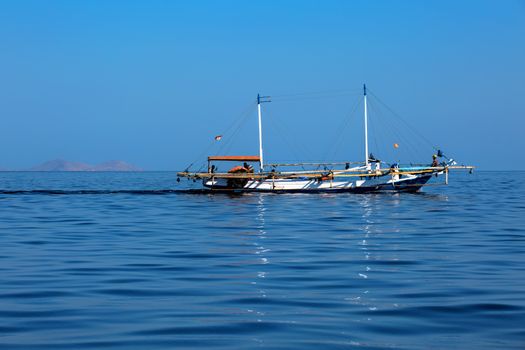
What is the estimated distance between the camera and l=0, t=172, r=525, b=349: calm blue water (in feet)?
37.3

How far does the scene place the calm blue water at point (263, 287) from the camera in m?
11.4

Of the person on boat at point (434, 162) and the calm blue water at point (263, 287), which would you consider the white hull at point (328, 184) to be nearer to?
the person on boat at point (434, 162)

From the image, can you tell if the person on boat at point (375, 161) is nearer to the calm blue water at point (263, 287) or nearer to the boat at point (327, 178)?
the boat at point (327, 178)

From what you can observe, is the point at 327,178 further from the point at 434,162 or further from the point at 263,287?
the point at 263,287

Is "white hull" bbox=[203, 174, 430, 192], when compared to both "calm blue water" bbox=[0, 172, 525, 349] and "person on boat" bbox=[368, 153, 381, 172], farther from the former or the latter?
"calm blue water" bbox=[0, 172, 525, 349]

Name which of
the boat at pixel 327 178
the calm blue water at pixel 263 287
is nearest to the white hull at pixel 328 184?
the boat at pixel 327 178

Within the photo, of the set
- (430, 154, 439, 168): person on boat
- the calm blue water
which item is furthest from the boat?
the calm blue water

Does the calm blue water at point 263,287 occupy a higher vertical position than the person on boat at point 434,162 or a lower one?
lower

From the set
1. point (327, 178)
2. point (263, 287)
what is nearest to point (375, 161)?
point (327, 178)

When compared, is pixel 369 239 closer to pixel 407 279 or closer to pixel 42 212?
pixel 407 279

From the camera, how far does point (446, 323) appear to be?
1220 cm

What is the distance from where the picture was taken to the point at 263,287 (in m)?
15.9

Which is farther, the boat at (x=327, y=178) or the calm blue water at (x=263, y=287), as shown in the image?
the boat at (x=327, y=178)

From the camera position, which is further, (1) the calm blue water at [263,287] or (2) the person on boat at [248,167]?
(2) the person on boat at [248,167]
